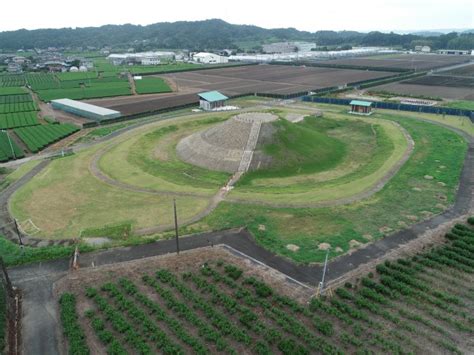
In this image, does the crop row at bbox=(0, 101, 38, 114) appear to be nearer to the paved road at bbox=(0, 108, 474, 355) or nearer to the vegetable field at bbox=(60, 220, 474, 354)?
the paved road at bbox=(0, 108, 474, 355)

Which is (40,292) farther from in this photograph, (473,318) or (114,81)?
(114,81)

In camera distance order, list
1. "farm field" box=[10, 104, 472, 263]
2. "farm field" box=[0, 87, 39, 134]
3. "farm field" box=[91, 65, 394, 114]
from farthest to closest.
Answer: "farm field" box=[91, 65, 394, 114], "farm field" box=[0, 87, 39, 134], "farm field" box=[10, 104, 472, 263]

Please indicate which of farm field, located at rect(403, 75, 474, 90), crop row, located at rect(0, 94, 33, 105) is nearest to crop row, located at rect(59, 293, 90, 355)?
crop row, located at rect(0, 94, 33, 105)

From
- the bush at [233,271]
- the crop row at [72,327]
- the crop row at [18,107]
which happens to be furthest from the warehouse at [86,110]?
the bush at [233,271]

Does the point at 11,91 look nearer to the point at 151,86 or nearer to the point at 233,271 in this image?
the point at 151,86

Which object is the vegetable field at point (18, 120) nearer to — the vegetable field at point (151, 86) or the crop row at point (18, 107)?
the crop row at point (18, 107)

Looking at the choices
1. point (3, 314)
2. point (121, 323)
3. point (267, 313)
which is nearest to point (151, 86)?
point (3, 314)
